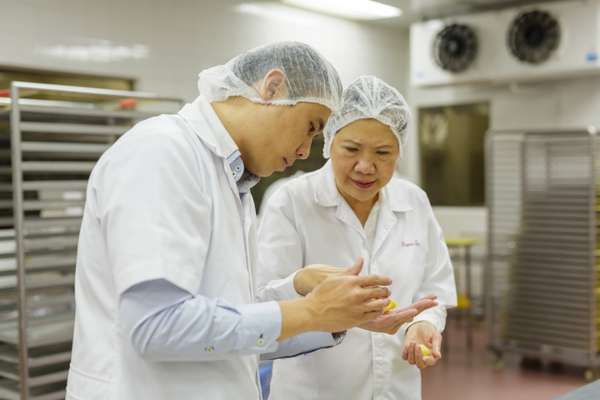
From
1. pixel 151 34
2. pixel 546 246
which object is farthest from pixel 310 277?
pixel 151 34

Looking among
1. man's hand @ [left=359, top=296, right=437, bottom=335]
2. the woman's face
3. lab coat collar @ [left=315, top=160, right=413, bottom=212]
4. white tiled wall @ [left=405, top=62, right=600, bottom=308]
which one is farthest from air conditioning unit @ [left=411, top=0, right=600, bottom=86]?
man's hand @ [left=359, top=296, right=437, bottom=335]

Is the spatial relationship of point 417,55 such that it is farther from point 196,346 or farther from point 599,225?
point 196,346

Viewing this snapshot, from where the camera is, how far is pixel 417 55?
654 centimetres

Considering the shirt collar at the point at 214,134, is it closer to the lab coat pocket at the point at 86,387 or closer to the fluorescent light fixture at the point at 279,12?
the lab coat pocket at the point at 86,387

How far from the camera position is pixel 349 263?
189 centimetres

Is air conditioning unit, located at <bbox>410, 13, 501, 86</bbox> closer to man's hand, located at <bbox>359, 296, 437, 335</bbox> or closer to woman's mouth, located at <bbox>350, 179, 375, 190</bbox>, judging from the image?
woman's mouth, located at <bbox>350, 179, 375, 190</bbox>

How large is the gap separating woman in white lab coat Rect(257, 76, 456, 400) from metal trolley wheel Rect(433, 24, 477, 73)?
455cm


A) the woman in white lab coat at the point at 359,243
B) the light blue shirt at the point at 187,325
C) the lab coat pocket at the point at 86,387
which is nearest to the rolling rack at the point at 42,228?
the woman in white lab coat at the point at 359,243

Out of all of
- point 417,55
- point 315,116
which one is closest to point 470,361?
point 417,55

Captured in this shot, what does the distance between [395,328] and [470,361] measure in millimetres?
4072

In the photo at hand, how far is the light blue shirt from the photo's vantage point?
3.54ft

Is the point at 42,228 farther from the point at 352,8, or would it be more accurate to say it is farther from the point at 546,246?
the point at 352,8

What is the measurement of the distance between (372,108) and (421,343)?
66cm

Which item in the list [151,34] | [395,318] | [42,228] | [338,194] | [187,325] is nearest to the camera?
[187,325]
